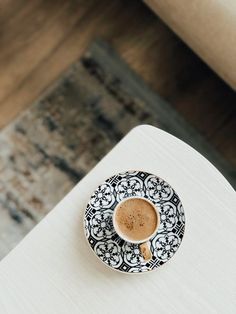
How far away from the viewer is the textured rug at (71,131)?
1.34 m

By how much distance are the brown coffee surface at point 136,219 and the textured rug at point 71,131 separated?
0.45m

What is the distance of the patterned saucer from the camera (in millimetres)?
906

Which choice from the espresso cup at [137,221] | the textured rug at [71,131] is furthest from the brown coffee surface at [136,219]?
the textured rug at [71,131]

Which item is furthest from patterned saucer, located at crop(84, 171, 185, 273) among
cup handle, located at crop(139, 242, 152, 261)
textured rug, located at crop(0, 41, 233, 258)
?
textured rug, located at crop(0, 41, 233, 258)

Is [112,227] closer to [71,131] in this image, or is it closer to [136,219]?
[136,219]

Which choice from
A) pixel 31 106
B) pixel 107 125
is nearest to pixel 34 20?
pixel 31 106

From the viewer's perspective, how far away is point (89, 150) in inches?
54.7

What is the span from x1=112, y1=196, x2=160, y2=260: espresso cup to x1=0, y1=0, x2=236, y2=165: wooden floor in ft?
1.80

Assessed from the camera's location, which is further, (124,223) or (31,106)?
(31,106)

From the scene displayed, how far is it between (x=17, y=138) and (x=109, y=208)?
54 cm

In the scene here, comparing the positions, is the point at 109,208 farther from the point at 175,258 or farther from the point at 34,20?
the point at 34,20

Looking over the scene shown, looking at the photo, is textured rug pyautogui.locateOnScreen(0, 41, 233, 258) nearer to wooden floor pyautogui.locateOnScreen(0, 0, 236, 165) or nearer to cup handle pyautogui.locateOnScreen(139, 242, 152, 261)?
wooden floor pyautogui.locateOnScreen(0, 0, 236, 165)

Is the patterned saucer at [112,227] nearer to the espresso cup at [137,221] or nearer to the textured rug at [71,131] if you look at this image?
the espresso cup at [137,221]

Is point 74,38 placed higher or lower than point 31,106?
higher
